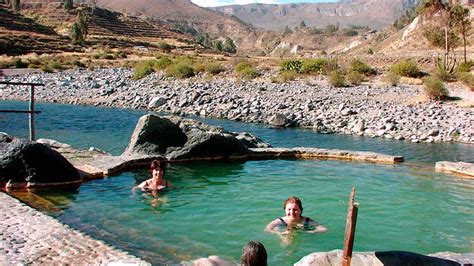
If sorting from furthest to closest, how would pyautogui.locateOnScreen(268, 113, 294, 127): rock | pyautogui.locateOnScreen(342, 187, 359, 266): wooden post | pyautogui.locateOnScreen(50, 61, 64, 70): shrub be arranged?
pyautogui.locateOnScreen(50, 61, 64, 70): shrub
pyautogui.locateOnScreen(268, 113, 294, 127): rock
pyautogui.locateOnScreen(342, 187, 359, 266): wooden post

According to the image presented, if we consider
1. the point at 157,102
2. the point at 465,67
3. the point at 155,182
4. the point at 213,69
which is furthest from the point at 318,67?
the point at 155,182

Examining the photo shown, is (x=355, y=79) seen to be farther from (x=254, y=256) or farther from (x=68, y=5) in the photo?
(x=68, y=5)

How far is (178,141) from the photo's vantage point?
541 inches

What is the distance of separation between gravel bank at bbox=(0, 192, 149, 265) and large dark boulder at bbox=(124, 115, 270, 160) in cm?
578

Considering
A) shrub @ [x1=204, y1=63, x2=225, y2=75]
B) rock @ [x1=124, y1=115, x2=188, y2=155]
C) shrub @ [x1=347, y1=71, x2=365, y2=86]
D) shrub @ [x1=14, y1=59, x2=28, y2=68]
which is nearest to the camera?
rock @ [x1=124, y1=115, x2=188, y2=155]

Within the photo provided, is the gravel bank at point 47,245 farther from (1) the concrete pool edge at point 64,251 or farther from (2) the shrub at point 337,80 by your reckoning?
(2) the shrub at point 337,80

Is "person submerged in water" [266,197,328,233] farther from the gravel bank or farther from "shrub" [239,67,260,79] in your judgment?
"shrub" [239,67,260,79]

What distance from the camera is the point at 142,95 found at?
30719 millimetres

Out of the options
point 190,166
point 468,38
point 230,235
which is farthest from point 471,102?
point 468,38

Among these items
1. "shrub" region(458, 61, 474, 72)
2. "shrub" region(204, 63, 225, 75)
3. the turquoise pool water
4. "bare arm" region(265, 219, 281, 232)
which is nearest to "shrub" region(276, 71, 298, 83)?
"shrub" region(204, 63, 225, 75)

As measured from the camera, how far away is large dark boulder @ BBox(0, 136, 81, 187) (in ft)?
33.0

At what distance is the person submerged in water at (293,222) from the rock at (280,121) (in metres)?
13.7

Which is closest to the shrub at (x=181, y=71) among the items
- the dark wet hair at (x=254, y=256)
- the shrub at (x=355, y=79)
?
the shrub at (x=355, y=79)

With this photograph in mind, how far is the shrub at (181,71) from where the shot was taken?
1459 inches
